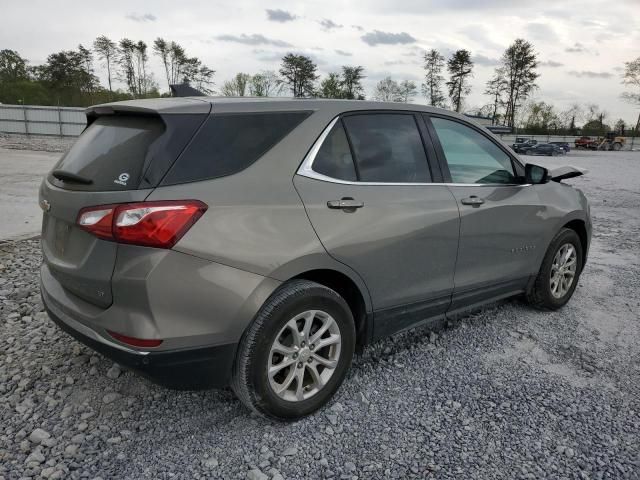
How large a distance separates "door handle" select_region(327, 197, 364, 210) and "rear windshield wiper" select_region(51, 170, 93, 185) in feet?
3.83

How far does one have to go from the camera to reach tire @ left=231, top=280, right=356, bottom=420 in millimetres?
2410

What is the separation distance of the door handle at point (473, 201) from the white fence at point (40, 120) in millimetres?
35290

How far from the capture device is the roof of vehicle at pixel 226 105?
7.93 ft

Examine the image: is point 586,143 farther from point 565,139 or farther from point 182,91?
point 182,91

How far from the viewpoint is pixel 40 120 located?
34094mm

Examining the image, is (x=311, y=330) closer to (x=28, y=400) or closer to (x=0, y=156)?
Result: (x=28, y=400)

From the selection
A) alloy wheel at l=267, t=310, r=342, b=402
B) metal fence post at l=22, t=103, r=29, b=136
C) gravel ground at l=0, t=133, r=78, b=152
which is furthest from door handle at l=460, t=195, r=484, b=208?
metal fence post at l=22, t=103, r=29, b=136

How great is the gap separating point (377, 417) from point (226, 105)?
1839mm

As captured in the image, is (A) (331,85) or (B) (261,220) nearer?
(B) (261,220)

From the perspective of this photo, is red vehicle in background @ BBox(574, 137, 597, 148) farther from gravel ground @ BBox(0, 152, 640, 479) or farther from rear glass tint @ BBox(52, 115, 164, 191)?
rear glass tint @ BBox(52, 115, 164, 191)

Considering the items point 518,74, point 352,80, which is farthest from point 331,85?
point 518,74

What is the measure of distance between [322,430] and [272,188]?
1.30m

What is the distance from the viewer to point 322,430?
2.66 m

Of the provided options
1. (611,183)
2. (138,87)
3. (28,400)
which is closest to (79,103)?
(138,87)
